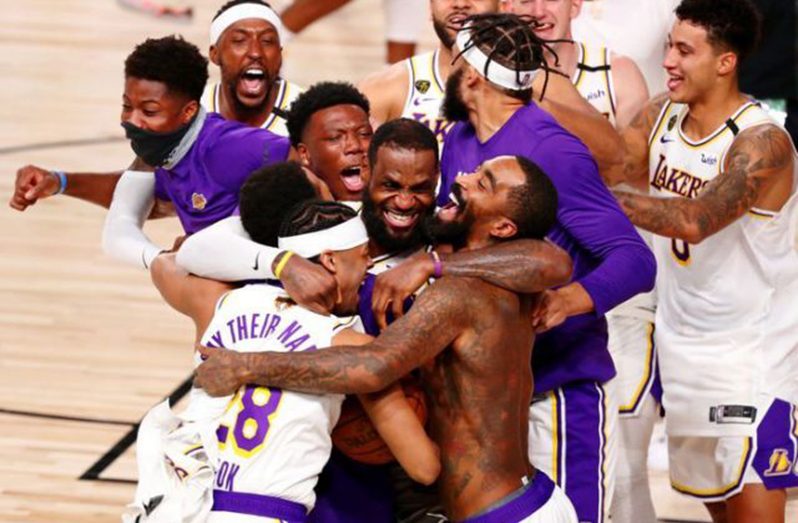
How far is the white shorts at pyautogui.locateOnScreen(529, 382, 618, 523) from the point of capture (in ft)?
18.0

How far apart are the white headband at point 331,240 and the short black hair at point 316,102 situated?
0.85 meters

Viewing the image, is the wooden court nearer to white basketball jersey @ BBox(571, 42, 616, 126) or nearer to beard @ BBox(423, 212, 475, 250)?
white basketball jersey @ BBox(571, 42, 616, 126)

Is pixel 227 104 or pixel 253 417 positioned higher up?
pixel 227 104

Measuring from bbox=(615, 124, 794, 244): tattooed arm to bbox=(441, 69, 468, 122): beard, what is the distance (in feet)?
2.36

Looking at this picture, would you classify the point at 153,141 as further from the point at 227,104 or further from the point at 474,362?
the point at 474,362

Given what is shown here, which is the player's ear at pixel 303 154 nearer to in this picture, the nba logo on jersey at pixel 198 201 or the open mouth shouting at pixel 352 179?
the open mouth shouting at pixel 352 179

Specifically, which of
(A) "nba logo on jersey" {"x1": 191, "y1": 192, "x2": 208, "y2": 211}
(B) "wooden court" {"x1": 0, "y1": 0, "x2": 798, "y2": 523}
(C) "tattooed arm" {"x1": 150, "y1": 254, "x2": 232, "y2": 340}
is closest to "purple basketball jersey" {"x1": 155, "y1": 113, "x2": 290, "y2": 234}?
(A) "nba logo on jersey" {"x1": 191, "y1": 192, "x2": 208, "y2": 211}

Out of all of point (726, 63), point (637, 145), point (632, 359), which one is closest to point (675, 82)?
point (726, 63)

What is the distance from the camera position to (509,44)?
209 inches

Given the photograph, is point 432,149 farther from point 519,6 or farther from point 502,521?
point 519,6

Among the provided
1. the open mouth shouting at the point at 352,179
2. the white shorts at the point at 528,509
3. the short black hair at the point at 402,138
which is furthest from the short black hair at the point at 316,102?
Answer: the white shorts at the point at 528,509

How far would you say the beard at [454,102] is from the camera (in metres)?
5.47

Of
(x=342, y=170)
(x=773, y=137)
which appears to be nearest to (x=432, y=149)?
(x=342, y=170)

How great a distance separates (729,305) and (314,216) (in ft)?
6.65
